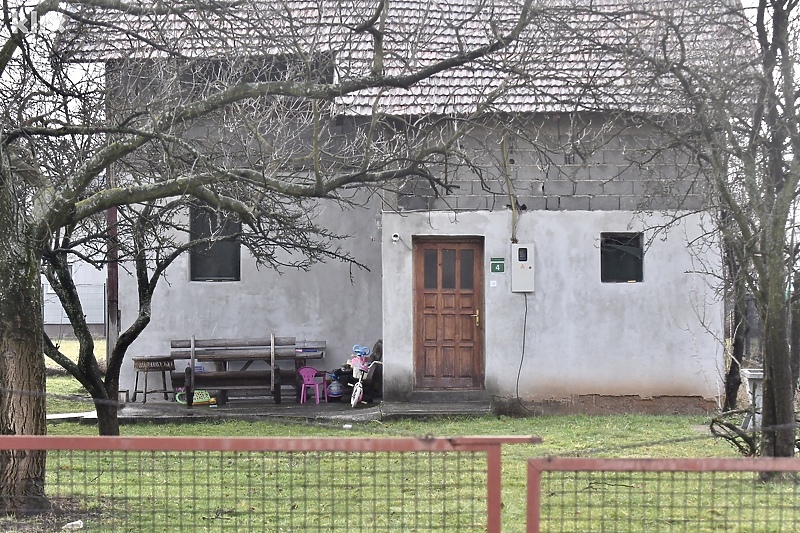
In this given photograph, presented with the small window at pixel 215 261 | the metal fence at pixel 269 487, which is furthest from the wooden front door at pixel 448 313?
the metal fence at pixel 269 487

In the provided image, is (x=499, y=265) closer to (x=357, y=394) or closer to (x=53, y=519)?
(x=357, y=394)

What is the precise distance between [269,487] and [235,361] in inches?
307

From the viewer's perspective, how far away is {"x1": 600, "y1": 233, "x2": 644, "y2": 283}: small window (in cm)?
1409

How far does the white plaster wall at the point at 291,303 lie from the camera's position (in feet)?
50.2

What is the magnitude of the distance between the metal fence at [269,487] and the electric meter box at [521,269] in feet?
16.1

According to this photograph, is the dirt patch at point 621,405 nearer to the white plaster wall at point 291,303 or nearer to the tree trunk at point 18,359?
the white plaster wall at point 291,303

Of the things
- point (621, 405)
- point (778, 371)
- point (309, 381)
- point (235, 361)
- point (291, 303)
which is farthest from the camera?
point (291, 303)

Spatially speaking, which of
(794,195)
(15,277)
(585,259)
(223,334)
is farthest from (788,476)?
(223,334)

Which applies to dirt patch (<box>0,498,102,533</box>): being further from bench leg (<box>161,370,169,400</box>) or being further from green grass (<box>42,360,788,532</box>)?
bench leg (<box>161,370,169,400</box>)

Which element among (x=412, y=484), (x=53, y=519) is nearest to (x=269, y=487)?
(x=412, y=484)

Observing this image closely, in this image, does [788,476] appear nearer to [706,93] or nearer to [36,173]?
[706,93]

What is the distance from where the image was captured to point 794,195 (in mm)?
7445

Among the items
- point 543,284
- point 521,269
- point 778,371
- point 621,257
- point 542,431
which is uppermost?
point 621,257

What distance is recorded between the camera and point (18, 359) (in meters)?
6.93
